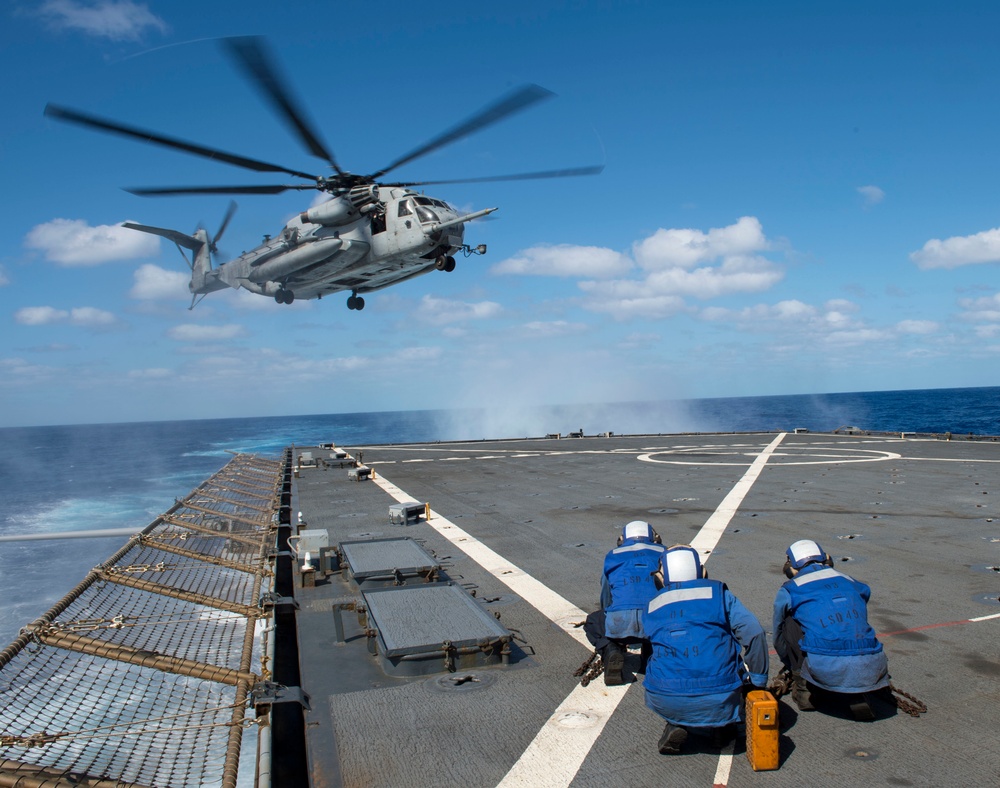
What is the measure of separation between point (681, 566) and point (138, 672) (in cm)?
412

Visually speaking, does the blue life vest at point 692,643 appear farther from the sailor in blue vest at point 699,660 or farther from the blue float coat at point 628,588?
the blue float coat at point 628,588

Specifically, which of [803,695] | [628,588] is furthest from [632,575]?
[803,695]

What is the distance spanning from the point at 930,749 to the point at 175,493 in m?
58.0

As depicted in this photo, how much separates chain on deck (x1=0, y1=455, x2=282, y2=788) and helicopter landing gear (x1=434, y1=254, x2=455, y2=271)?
1505cm

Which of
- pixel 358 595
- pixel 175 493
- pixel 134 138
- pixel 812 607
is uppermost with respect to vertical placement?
pixel 134 138

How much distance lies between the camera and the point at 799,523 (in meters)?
13.9

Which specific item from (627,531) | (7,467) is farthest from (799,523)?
(7,467)

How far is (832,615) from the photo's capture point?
5.36 m

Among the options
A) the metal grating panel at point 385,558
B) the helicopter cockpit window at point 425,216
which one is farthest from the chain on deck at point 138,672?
the helicopter cockpit window at point 425,216

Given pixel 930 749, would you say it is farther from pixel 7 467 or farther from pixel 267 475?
pixel 7 467

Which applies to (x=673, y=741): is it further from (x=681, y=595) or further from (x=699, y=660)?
(x=681, y=595)

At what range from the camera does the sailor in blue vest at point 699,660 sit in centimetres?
483

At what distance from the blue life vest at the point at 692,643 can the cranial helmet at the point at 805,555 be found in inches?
39.6

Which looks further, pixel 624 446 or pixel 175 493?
pixel 175 493
